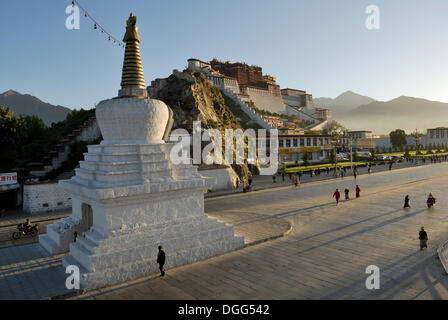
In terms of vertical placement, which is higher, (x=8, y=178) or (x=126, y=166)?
(x=126, y=166)

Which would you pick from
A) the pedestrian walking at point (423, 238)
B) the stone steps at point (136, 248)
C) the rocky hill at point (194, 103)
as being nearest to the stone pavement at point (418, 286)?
the pedestrian walking at point (423, 238)

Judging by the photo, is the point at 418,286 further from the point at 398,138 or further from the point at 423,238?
the point at 398,138

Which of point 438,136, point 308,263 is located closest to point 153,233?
point 308,263

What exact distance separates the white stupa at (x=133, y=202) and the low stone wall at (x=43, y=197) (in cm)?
1056

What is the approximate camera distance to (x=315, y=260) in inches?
475

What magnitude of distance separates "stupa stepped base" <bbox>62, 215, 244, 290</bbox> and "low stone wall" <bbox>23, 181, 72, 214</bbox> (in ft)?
43.9

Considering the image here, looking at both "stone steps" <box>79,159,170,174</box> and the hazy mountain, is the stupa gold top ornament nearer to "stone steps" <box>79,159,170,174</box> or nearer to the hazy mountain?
"stone steps" <box>79,159,170,174</box>

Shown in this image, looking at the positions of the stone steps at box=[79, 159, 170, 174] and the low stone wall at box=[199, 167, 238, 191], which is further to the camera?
the low stone wall at box=[199, 167, 238, 191]

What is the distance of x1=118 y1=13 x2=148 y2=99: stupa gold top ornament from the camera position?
13.1m

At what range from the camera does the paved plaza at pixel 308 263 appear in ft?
31.6

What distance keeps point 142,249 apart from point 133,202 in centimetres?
172

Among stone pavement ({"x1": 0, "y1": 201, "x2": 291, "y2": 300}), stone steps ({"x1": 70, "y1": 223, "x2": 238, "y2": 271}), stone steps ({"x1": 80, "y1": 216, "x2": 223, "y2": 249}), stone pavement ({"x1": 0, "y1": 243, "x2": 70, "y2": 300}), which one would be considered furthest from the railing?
stone pavement ({"x1": 0, "y1": 243, "x2": 70, "y2": 300})

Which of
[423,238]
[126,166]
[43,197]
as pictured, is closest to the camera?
[126,166]
